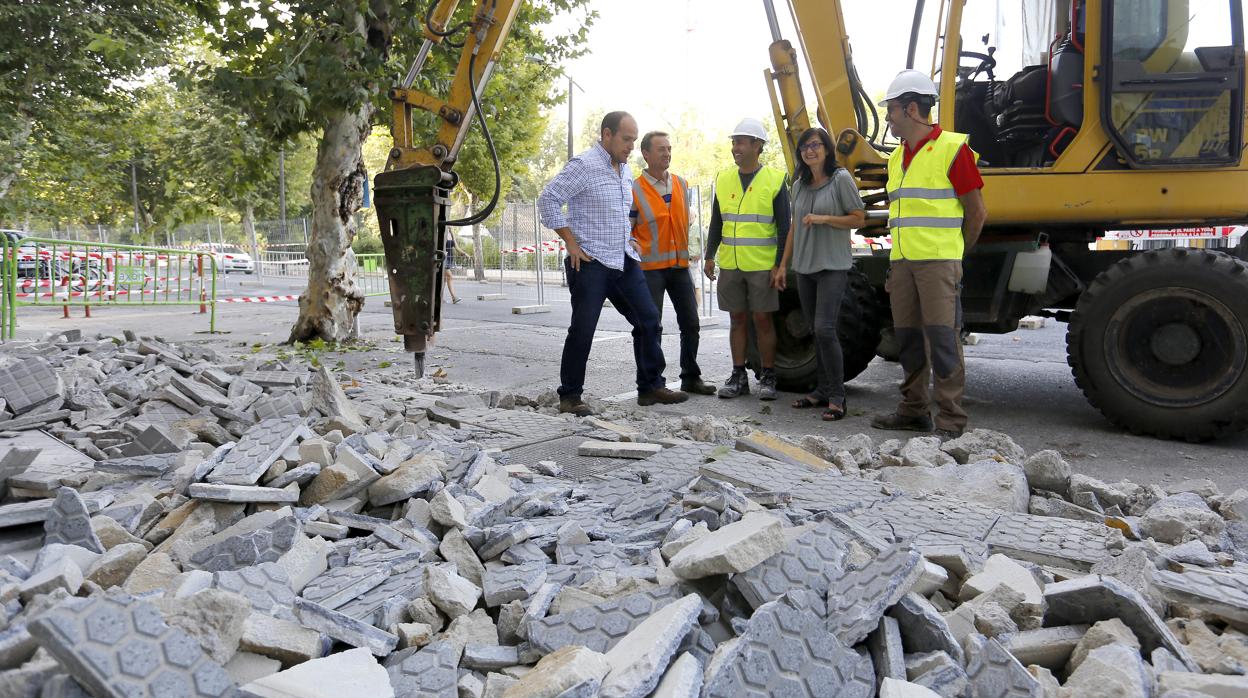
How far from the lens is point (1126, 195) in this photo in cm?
565

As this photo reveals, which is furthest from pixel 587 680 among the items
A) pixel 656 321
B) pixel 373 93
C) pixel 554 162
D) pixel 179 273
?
pixel 554 162

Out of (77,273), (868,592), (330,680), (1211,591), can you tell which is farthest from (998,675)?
(77,273)

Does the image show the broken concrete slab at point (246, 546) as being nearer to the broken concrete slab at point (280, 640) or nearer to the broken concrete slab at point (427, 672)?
the broken concrete slab at point (280, 640)

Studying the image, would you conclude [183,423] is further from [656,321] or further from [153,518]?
[656,321]

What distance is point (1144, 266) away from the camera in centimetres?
551

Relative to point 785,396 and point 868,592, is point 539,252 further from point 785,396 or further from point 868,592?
point 868,592

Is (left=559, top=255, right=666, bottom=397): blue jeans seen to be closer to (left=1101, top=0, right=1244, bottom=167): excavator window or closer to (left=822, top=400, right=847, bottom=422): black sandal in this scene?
(left=822, top=400, right=847, bottom=422): black sandal

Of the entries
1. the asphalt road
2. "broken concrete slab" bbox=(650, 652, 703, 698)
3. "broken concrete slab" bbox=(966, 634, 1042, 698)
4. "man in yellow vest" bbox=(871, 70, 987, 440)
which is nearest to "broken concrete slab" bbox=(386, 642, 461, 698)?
"broken concrete slab" bbox=(650, 652, 703, 698)

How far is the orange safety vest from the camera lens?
7.04 metres

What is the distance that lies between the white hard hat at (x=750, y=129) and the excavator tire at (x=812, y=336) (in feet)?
3.73

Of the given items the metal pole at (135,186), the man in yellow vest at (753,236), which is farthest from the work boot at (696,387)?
the metal pole at (135,186)

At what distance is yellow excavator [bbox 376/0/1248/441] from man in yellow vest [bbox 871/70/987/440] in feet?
2.56

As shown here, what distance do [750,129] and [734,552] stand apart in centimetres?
487

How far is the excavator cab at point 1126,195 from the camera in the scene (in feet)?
17.6
